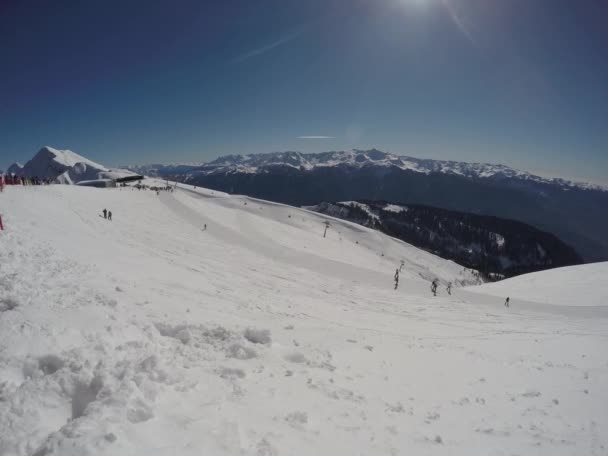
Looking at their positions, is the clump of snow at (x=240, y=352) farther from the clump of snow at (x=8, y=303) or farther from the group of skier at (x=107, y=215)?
the group of skier at (x=107, y=215)

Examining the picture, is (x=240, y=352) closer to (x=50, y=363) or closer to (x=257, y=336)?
(x=257, y=336)

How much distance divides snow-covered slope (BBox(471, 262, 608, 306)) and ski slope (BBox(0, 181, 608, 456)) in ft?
47.4

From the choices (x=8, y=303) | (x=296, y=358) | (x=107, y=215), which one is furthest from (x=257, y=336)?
(x=107, y=215)

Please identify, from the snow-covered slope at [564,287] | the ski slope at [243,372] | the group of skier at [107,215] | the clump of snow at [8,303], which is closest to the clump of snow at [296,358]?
the ski slope at [243,372]

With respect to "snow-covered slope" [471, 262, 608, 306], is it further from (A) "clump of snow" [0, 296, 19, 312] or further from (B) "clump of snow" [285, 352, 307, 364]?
(A) "clump of snow" [0, 296, 19, 312]

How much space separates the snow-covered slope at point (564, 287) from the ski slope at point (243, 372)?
14433 millimetres

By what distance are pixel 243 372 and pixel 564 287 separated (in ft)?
149

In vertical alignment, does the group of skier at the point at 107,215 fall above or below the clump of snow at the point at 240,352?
above

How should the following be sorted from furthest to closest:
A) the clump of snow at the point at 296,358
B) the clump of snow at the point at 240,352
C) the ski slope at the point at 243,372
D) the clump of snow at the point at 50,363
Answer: the clump of snow at the point at 296,358 → the clump of snow at the point at 240,352 → the clump of snow at the point at 50,363 → the ski slope at the point at 243,372

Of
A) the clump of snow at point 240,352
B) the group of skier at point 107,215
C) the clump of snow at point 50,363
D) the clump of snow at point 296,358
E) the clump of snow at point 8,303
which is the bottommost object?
the clump of snow at point 296,358

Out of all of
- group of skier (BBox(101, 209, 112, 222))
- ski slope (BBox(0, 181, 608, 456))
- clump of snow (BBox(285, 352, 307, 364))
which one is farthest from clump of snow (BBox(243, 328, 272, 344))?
group of skier (BBox(101, 209, 112, 222))

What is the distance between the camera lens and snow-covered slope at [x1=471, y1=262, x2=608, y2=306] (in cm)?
3238

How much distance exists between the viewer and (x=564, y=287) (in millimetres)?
37719

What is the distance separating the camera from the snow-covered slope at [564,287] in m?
32.4
